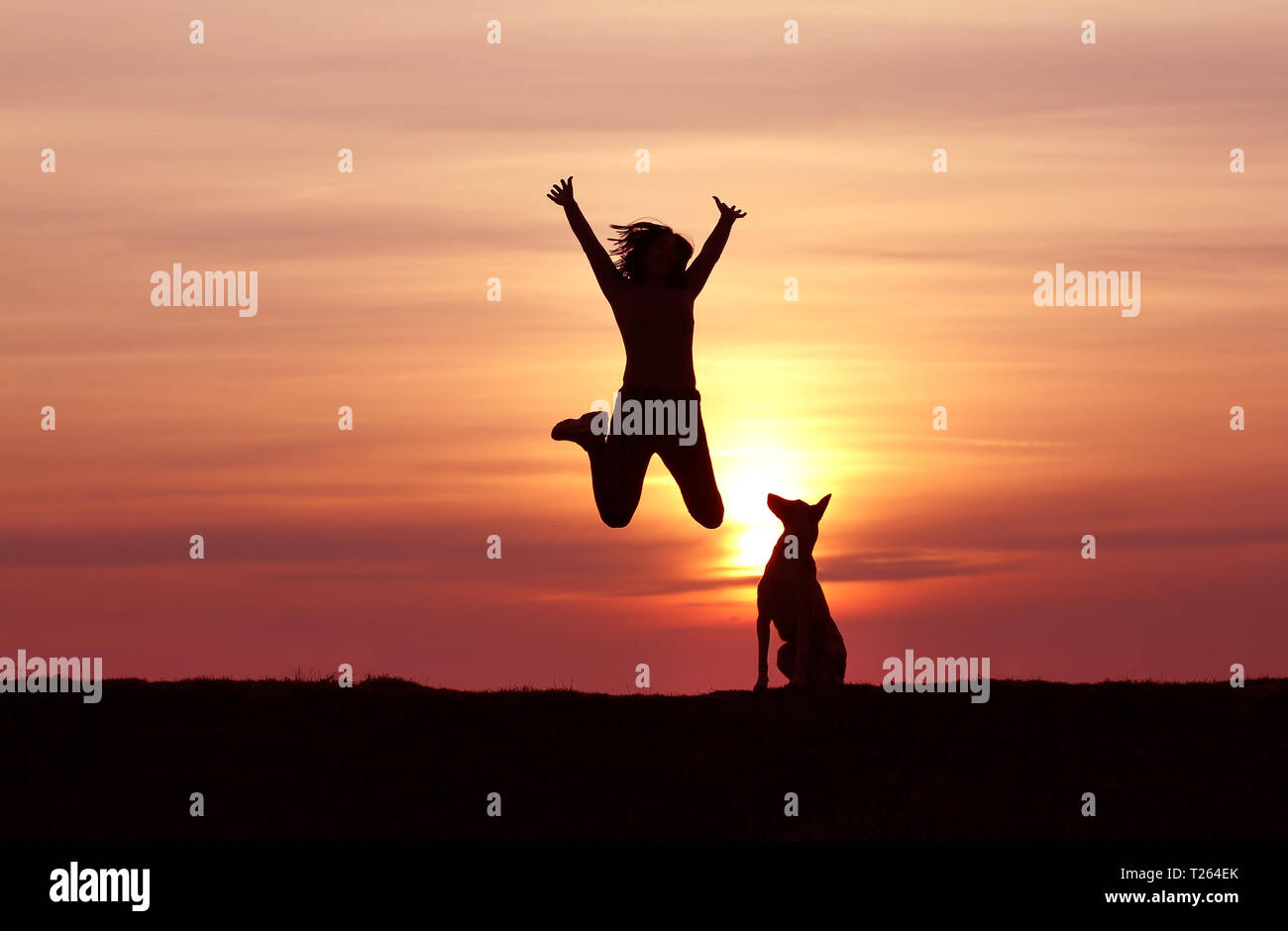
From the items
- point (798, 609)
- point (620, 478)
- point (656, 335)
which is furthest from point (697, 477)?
point (798, 609)

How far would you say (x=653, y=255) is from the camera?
20.4 m

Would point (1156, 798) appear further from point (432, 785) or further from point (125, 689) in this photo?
point (125, 689)

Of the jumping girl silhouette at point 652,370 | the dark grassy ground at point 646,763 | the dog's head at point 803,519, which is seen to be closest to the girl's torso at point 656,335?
the jumping girl silhouette at point 652,370

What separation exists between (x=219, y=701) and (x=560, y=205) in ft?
23.9

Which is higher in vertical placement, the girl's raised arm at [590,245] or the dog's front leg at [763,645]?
the girl's raised arm at [590,245]

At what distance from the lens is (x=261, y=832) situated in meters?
19.0

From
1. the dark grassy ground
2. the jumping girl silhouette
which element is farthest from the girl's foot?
A: the dark grassy ground

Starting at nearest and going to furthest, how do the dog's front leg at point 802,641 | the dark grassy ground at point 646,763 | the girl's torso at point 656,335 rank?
A: 1. the dark grassy ground at point 646,763
2. the girl's torso at point 656,335
3. the dog's front leg at point 802,641

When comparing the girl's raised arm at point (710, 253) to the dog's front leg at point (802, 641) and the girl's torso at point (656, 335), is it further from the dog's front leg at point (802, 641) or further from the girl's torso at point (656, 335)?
the dog's front leg at point (802, 641)

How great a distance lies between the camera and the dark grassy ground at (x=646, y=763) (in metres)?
18.9

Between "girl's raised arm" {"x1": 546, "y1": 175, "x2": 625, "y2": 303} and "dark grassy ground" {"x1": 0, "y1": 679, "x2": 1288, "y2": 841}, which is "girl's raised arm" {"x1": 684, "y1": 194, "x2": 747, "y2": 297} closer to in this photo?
"girl's raised arm" {"x1": 546, "y1": 175, "x2": 625, "y2": 303}

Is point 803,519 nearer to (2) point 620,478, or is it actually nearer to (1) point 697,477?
(1) point 697,477

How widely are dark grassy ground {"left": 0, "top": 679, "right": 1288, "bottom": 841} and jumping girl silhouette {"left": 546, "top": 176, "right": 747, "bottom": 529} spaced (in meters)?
2.73

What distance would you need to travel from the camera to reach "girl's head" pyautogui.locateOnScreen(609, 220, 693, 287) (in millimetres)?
20406
